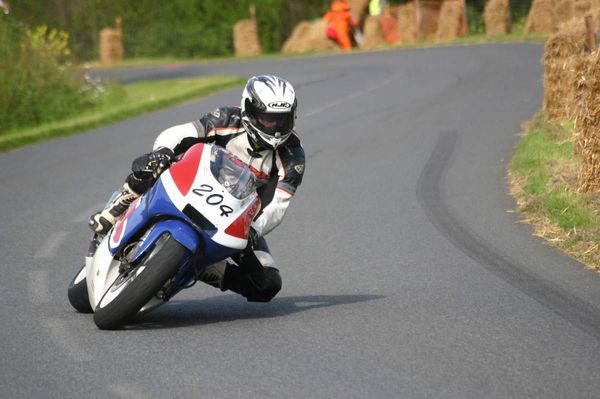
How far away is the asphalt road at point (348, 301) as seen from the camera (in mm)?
6207

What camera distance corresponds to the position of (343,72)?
3384 cm

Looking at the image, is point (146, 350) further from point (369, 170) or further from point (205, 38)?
point (205, 38)

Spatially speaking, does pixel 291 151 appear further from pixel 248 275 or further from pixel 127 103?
pixel 127 103

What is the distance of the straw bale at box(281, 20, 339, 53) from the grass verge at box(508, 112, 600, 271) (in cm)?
3172

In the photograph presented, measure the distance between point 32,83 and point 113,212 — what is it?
1953 centimetres

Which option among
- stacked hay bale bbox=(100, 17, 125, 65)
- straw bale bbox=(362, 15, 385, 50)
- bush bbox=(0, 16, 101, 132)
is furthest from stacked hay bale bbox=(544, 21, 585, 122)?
stacked hay bale bbox=(100, 17, 125, 65)

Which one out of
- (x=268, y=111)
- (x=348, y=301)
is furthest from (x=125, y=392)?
(x=348, y=301)

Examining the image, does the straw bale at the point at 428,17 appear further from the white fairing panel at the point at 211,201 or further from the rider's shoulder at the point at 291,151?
the white fairing panel at the point at 211,201

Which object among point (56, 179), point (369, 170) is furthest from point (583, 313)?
point (56, 179)

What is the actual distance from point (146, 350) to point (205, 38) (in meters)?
49.2

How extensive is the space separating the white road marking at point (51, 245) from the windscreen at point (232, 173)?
12.1 ft

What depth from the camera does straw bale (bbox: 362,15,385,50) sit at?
45.8 meters

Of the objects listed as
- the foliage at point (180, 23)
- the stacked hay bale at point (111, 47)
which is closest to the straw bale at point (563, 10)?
the foliage at point (180, 23)

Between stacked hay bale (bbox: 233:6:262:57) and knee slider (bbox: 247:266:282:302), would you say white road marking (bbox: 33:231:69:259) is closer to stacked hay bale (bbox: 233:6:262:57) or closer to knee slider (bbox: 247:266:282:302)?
knee slider (bbox: 247:266:282:302)
